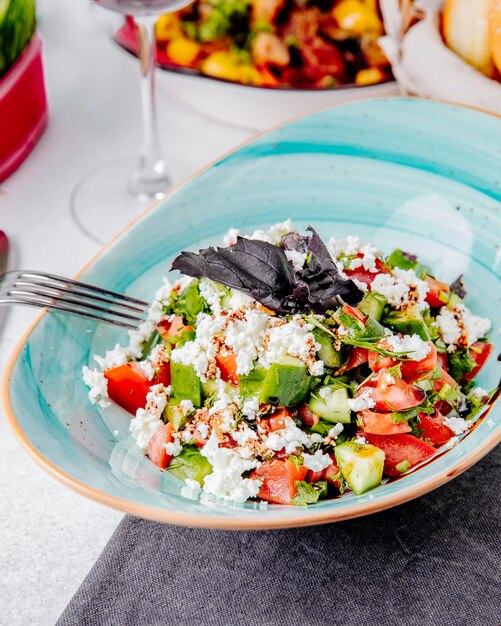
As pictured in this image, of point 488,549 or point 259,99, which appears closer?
point 488,549

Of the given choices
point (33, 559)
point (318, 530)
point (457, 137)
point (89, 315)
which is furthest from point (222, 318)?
point (457, 137)

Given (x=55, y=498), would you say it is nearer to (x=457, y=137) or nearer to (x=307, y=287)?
(x=307, y=287)

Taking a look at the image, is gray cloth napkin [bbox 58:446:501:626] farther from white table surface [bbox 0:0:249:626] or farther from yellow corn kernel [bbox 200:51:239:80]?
yellow corn kernel [bbox 200:51:239:80]

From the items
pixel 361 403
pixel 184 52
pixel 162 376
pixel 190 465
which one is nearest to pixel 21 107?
pixel 184 52

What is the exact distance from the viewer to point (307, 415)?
1422mm

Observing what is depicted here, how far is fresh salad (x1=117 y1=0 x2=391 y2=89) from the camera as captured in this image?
2508 millimetres

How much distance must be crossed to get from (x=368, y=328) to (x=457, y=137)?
0.67 m

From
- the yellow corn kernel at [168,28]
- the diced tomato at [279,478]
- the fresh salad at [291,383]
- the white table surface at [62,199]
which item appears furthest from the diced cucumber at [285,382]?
the yellow corn kernel at [168,28]

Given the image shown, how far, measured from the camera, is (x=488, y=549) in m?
1.40

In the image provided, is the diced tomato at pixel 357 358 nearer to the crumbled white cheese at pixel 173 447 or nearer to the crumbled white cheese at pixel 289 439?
the crumbled white cheese at pixel 289 439

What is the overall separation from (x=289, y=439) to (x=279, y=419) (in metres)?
0.05

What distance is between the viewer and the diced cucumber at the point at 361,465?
131 cm

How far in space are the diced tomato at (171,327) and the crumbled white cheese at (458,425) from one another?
51 cm

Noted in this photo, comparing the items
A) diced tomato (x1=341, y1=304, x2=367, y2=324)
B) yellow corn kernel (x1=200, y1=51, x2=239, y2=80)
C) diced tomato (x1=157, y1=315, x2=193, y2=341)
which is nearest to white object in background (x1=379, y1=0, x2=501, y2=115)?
yellow corn kernel (x1=200, y1=51, x2=239, y2=80)
